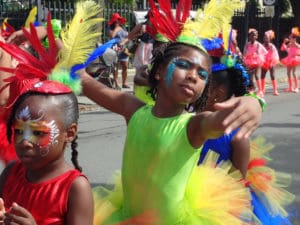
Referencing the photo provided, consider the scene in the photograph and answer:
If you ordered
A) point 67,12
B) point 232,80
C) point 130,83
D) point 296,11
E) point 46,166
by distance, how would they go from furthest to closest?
1. point 296,11
2. point 130,83
3. point 67,12
4. point 232,80
5. point 46,166

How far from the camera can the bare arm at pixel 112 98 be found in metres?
3.14

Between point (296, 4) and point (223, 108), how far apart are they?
1167 inches

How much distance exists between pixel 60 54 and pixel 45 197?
791 mm

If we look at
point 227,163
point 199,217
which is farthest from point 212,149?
point 199,217

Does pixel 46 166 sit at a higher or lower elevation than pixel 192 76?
lower

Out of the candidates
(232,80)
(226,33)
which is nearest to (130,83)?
(232,80)

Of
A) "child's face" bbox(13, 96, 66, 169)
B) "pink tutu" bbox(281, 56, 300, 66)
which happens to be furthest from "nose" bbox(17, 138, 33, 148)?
"pink tutu" bbox(281, 56, 300, 66)

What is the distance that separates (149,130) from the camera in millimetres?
2863

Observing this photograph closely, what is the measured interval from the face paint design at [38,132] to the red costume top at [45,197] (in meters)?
0.13

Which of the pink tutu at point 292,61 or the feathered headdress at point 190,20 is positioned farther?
the pink tutu at point 292,61

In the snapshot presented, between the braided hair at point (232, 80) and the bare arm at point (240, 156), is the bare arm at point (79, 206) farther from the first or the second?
the braided hair at point (232, 80)

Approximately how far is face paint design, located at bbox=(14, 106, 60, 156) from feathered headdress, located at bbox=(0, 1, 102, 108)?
1.06 ft

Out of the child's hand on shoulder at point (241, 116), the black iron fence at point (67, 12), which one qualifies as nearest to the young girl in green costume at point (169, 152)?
the child's hand on shoulder at point (241, 116)

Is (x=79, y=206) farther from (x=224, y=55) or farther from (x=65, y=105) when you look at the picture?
(x=224, y=55)
